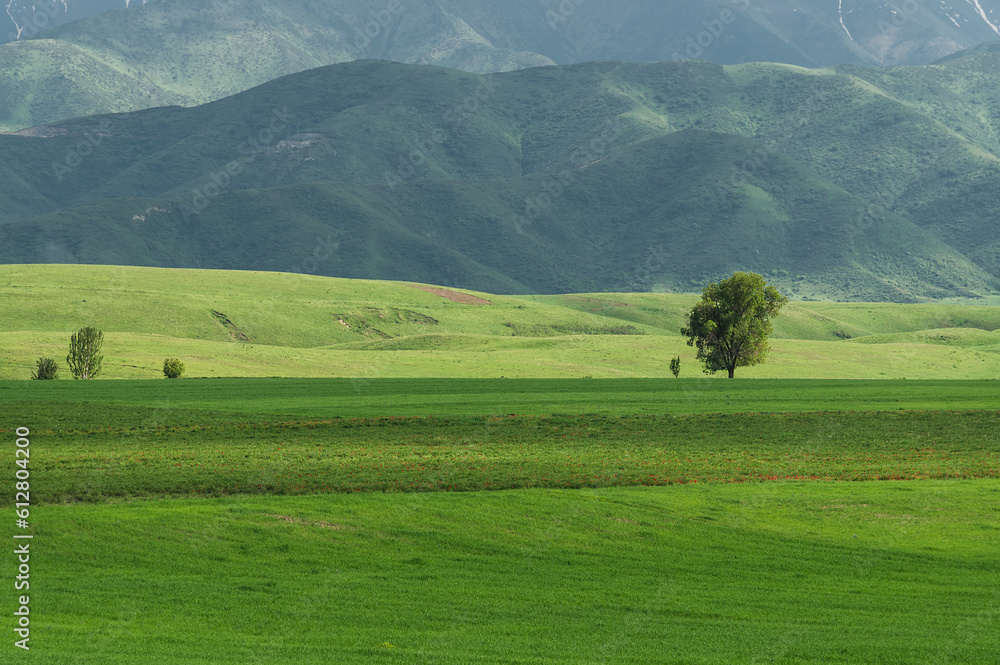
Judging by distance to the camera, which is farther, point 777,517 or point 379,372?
point 379,372

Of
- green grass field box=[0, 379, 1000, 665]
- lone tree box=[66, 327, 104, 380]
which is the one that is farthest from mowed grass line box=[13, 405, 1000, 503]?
lone tree box=[66, 327, 104, 380]

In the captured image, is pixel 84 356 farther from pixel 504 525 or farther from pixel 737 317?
pixel 504 525

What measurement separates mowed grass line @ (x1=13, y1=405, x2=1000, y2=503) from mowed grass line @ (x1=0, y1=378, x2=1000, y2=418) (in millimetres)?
4578

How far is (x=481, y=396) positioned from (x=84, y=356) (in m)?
40.6

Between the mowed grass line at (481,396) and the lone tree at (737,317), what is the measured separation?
16.5 ft

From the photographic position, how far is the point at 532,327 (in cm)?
18875

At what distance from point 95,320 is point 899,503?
428 feet

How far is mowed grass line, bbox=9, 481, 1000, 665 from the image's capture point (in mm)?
22188

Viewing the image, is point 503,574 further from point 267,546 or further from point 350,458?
point 350,458

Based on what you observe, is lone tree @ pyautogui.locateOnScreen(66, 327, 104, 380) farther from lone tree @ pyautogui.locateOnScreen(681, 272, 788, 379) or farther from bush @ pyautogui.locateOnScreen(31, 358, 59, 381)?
lone tree @ pyautogui.locateOnScreen(681, 272, 788, 379)

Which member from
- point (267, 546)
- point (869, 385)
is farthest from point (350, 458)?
point (869, 385)

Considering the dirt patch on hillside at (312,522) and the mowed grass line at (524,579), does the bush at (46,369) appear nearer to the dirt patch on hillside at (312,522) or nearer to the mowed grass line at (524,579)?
the mowed grass line at (524,579)

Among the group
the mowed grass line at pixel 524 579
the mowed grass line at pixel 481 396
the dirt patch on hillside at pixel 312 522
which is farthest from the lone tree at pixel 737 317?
the dirt patch on hillside at pixel 312 522

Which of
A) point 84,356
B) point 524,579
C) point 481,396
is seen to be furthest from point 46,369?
point 524,579
